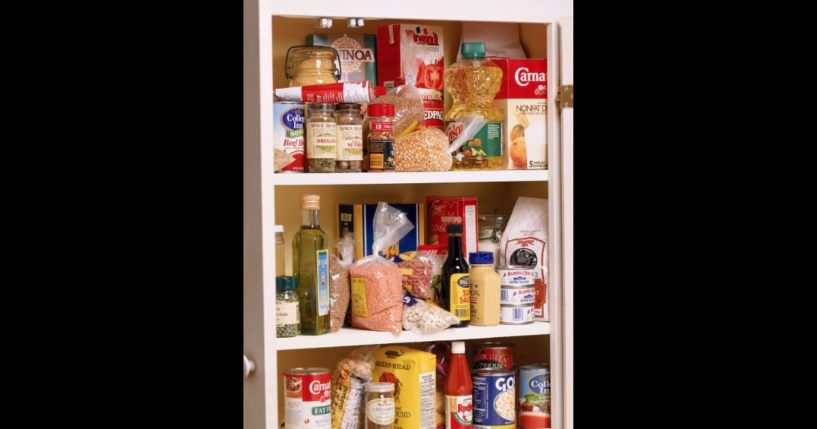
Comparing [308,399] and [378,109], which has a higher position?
[378,109]

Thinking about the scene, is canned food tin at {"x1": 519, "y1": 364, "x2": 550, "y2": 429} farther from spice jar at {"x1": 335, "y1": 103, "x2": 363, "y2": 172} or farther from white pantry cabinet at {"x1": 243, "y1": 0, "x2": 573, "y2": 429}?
spice jar at {"x1": 335, "y1": 103, "x2": 363, "y2": 172}

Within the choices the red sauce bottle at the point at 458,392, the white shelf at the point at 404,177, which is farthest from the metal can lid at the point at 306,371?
the white shelf at the point at 404,177

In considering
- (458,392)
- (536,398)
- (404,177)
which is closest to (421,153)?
(404,177)

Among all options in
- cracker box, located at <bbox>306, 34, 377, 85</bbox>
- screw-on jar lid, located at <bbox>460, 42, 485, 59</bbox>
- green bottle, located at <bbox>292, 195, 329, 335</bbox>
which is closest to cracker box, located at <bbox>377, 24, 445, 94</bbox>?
cracker box, located at <bbox>306, 34, 377, 85</bbox>

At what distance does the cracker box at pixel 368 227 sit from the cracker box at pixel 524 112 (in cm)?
31

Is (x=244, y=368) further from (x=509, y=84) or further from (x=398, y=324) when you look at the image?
(x=509, y=84)

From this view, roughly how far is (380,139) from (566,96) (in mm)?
520

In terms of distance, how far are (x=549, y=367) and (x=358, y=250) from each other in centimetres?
62

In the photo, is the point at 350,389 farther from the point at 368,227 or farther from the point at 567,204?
the point at 567,204

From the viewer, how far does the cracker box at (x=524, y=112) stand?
303 centimetres

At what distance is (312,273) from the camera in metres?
2.85

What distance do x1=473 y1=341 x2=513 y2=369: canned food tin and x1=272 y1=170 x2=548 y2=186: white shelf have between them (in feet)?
1.56

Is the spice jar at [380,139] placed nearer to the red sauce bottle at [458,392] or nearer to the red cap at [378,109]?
the red cap at [378,109]

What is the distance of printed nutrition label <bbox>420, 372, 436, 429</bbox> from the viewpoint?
294 centimetres
